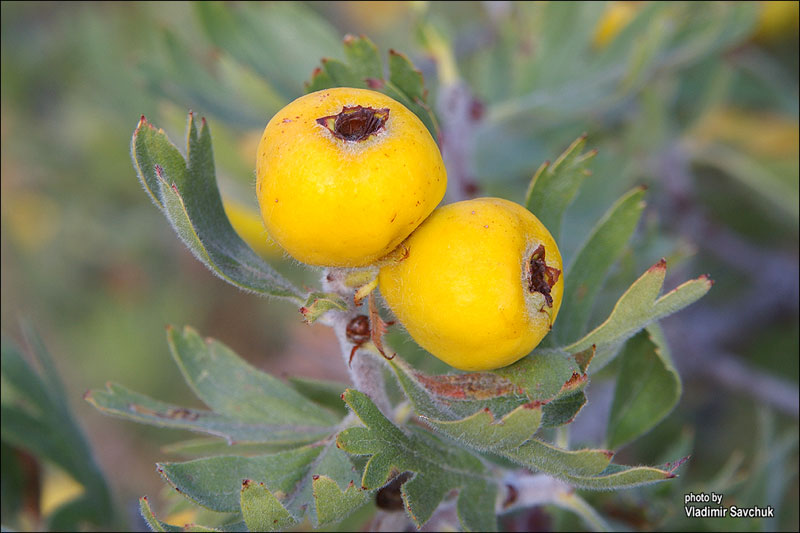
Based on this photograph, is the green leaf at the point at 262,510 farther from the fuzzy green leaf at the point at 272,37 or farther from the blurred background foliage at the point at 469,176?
the fuzzy green leaf at the point at 272,37

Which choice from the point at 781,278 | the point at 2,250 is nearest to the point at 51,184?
the point at 2,250

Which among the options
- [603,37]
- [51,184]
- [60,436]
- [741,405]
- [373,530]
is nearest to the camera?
[373,530]

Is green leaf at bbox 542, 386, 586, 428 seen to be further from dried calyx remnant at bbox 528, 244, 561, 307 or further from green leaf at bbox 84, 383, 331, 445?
green leaf at bbox 84, 383, 331, 445

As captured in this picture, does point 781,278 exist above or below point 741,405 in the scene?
above

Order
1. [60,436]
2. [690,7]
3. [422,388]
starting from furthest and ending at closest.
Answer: [690,7] → [60,436] → [422,388]

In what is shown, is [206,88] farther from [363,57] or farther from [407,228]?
[407,228]

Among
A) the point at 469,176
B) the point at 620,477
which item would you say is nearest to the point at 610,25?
the point at 469,176

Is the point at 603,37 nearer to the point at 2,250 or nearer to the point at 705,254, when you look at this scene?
the point at 705,254
